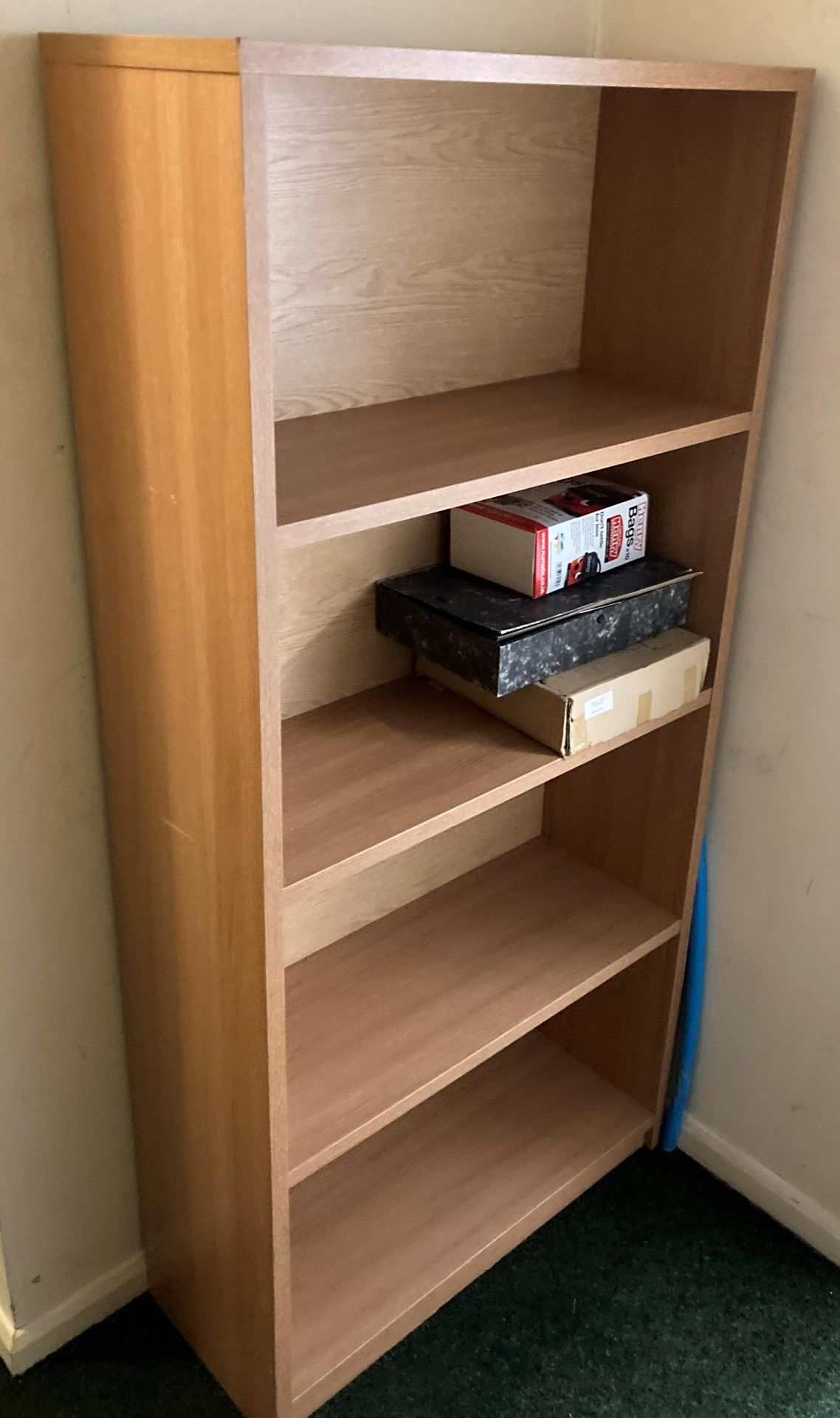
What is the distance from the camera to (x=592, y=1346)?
5.28 feet

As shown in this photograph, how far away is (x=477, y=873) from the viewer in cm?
181

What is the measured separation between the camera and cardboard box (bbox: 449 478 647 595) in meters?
1.38

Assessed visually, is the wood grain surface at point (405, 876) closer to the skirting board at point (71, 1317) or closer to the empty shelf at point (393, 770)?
the empty shelf at point (393, 770)

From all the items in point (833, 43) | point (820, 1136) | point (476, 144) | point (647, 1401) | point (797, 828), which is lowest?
point (647, 1401)

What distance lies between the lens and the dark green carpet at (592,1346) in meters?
1.53

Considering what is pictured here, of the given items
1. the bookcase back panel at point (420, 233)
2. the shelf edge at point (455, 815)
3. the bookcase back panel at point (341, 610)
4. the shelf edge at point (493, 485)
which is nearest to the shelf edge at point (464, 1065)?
the shelf edge at point (455, 815)

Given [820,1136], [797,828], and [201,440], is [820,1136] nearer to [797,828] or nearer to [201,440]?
[797,828]

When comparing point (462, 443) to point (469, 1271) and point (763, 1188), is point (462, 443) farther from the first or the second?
point (763, 1188)

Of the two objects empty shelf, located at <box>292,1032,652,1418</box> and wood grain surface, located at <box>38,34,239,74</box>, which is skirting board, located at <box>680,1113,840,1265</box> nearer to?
empty shelf, located at <box>292,1032,652,1418</box>

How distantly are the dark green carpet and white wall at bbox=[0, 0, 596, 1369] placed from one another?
0.10 meters

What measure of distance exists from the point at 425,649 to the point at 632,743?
44 centimetres

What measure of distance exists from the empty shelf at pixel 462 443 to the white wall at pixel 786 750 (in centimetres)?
13

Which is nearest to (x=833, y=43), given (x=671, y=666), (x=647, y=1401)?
(x=671, y=666)

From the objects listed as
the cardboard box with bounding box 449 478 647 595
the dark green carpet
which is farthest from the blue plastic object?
the cardboard box with bounding box 449 478 647 595
